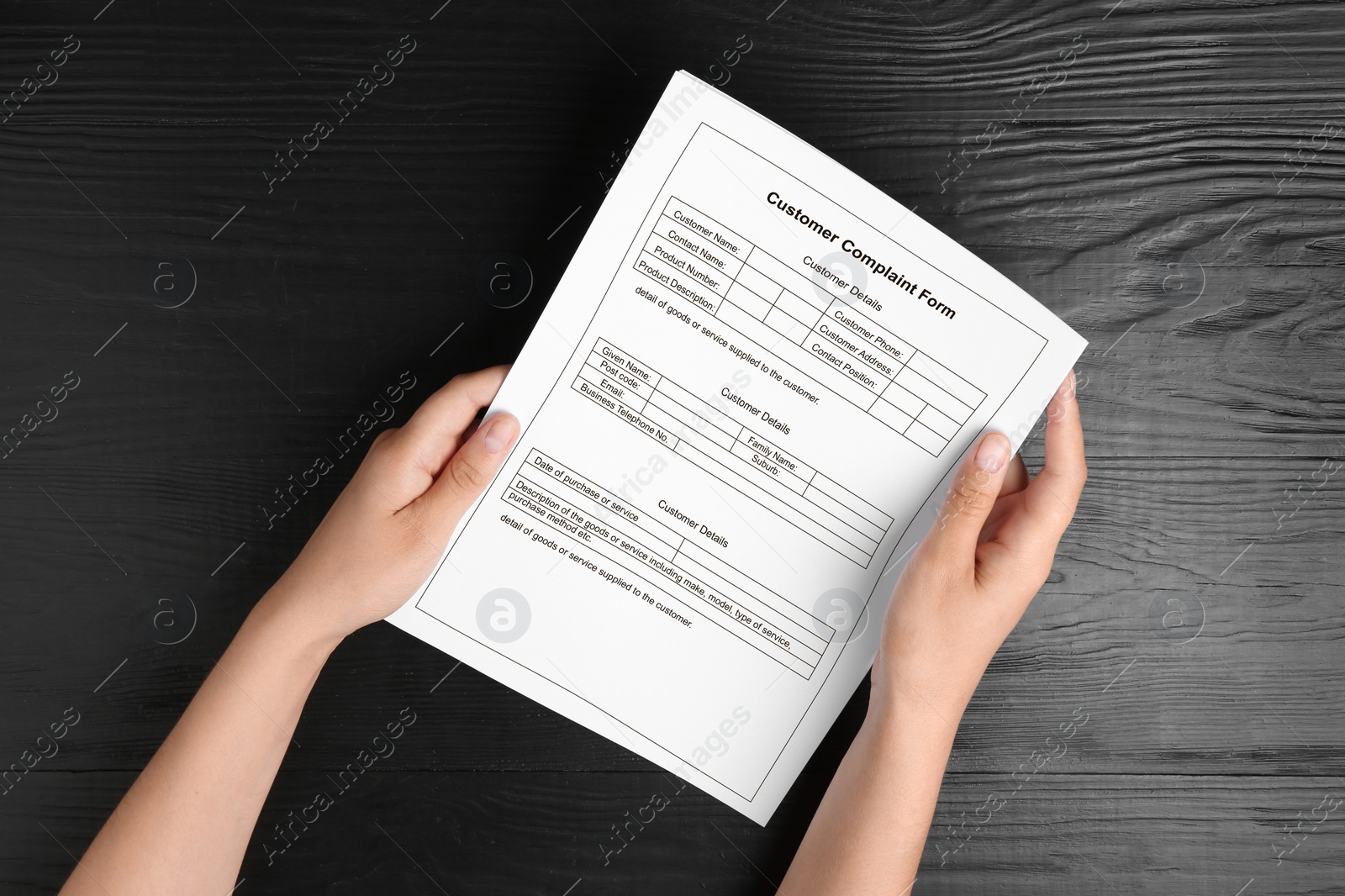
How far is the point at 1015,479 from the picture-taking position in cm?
68

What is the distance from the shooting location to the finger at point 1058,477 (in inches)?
24.9

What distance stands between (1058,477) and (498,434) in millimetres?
492

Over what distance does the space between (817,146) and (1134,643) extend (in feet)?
1.98

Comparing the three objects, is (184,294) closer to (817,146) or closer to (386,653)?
(386,653)

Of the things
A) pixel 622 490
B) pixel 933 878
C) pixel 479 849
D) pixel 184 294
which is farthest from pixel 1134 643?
pixel 184 294

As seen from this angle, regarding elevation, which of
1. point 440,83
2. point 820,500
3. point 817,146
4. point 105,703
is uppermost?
point 817,146

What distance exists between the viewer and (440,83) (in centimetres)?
73

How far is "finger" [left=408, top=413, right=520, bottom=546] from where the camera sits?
2.04 ft
